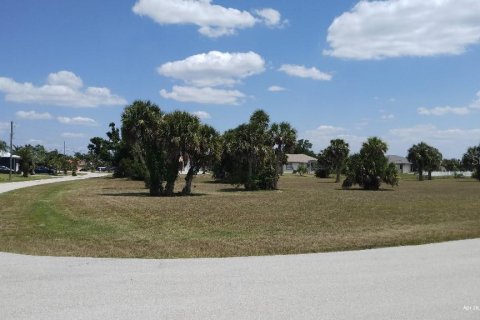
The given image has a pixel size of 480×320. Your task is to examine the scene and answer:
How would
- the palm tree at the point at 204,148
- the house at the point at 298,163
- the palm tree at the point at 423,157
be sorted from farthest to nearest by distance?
→ the house at the point at 298,163 < the palm tree at the point at 423,157 < the palm tree at the point at 204,148

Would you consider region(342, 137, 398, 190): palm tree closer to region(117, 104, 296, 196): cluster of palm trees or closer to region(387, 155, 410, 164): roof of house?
region(117, 104, 296, 196): cluster of palm trees

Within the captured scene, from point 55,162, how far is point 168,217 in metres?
82.7

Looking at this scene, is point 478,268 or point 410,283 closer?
point 410,283

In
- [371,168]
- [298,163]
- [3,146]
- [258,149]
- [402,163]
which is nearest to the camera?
[258,149]

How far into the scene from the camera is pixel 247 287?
720 cm

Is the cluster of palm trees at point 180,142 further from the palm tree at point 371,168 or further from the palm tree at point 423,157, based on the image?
the palm tree at point 423,157

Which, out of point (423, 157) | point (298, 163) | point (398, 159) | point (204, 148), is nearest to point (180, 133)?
point (204, 148)

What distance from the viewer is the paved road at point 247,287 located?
6016 millimetres

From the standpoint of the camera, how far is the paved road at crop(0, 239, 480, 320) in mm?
6016

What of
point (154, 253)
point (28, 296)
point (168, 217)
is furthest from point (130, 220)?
point (28, 296)

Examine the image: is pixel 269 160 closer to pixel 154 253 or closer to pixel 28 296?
pixel 154 253

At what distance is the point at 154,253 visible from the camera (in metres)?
10.5

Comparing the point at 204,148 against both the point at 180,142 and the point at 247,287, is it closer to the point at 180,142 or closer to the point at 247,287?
the point at 180,142

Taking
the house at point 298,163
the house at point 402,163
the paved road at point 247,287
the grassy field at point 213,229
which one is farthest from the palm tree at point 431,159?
the paved road at point 247,287
